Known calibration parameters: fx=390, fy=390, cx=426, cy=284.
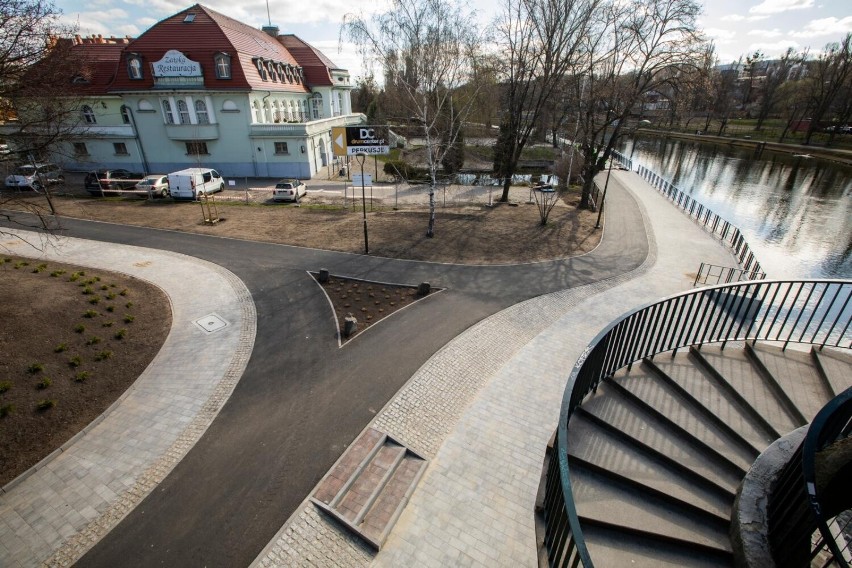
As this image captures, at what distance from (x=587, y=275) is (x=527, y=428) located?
9.20m

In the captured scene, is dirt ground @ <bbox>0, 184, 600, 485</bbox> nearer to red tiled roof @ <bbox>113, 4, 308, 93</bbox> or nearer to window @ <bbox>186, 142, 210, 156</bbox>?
window @ <bbox>186, 142, 210, 156</bbox>

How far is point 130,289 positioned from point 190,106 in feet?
76.4

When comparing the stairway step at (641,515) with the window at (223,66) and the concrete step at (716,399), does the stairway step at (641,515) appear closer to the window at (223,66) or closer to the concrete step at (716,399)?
the concrete step at (716,399)

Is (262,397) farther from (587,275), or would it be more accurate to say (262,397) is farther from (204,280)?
(587,275)

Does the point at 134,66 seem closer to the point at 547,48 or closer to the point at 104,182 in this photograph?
the point at 104,182

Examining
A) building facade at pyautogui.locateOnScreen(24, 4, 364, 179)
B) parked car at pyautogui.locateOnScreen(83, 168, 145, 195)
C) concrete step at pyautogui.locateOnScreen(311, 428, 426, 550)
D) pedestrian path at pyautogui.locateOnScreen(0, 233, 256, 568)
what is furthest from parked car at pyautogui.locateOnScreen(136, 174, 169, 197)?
concrete step at pyautogui.locateOnScreen(311, 428, 426, 550)

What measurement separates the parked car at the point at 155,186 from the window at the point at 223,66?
9781 millimetres

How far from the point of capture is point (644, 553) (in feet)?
13.5

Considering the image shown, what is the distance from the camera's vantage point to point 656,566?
4008 mm

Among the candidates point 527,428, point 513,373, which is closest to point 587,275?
point 513,373

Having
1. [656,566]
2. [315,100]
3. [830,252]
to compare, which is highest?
[315,100]

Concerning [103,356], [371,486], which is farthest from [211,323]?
[371,486]

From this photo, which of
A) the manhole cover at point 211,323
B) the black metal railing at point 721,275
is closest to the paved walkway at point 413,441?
the manhole cover at point 211,323

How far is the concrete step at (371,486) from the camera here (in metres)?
5.96
